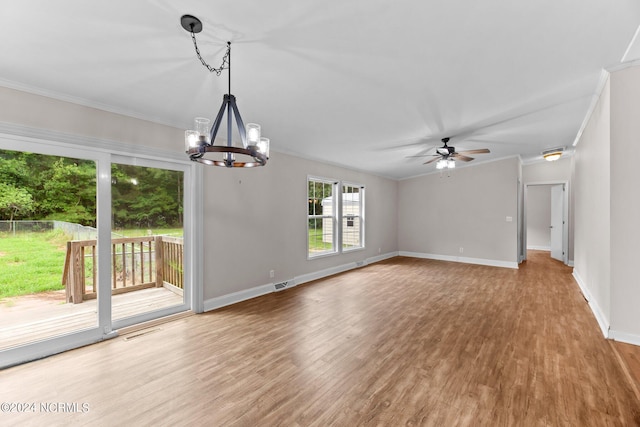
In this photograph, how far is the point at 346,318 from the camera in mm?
3533

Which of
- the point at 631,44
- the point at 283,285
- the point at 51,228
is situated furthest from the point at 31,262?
the point at 631,44

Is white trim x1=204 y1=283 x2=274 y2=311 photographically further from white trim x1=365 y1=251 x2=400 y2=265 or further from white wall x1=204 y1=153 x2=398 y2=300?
white trim x1=365 y1=251 x2=400 y2=265

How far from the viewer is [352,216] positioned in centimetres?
697

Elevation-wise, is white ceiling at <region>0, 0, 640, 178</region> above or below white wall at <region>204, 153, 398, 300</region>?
above

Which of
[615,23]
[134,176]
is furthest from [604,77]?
[134,176]

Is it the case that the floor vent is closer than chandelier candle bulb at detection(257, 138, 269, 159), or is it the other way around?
chandelier candle bulb at detection(257, 138, 269, 159)

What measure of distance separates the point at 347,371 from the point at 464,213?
6481 mm

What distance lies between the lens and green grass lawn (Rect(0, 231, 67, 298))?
98.3 inches

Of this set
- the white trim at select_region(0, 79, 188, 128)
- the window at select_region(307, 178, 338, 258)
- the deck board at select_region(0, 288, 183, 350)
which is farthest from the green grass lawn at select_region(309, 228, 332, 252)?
the white trim at select_region(0, 79, 188, 128)

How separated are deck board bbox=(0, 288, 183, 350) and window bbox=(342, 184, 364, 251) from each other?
4520 millimetres

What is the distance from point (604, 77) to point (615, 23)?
1210 millimetres

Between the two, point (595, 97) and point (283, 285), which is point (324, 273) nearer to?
point (283, 285)


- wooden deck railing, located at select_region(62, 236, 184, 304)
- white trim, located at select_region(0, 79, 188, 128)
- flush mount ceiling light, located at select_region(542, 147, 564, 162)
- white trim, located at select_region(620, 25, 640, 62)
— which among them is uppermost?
white trim, located at select_region(620, 25, 640, 62)

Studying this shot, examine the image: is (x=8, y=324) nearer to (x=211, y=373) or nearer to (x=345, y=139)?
(x=211, y=373)
